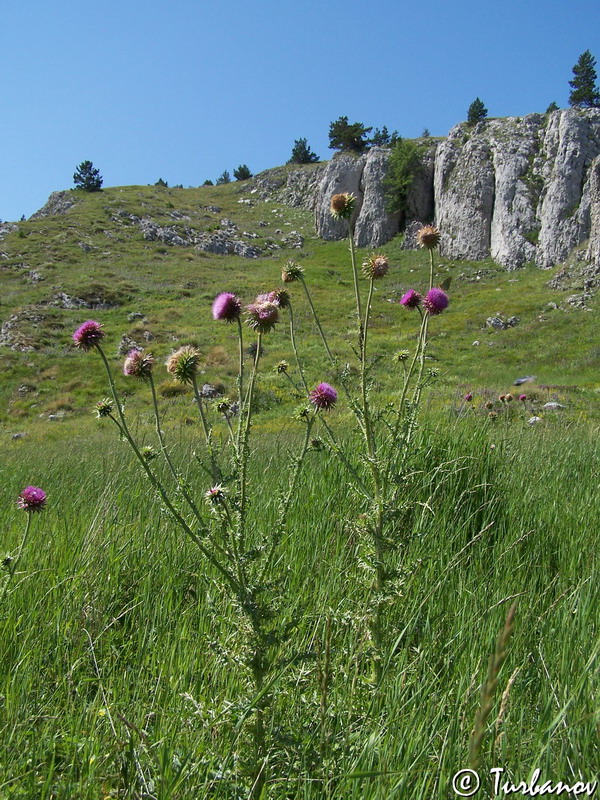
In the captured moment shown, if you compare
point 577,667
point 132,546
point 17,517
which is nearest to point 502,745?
point 577,667

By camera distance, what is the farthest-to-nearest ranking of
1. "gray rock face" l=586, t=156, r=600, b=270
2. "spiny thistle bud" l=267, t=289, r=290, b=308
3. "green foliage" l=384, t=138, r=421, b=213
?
"green foliage" l=384, t=138, r=421, b=213, "gray rock face" l=586, t=156, r=600, b=270, "spiny thistle bud" l=267, t=289, r=290, b=308

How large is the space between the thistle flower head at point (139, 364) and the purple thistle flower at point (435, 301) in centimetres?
141

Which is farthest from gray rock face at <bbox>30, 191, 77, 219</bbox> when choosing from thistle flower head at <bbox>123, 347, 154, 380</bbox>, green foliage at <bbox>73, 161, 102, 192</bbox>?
thistle flower head at <bbox>123, 347, 154, 380</bbox>

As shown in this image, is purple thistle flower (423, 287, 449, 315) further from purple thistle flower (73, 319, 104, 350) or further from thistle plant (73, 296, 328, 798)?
purple thistle flower (73, 319, 104, 350)

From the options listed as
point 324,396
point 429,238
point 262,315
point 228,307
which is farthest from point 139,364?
point 429,238

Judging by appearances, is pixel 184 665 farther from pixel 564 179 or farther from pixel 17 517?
pixel 564 179

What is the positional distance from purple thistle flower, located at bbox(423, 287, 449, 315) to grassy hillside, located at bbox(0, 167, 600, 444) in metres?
2.57

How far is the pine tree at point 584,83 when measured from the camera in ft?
214

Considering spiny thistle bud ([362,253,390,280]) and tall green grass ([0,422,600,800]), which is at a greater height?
spiny thistle bud ([362,253,390,280])

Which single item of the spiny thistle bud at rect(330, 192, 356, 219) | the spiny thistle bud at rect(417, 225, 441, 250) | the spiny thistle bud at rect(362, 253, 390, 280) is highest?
the spiny thistle bud at rect(330, 192, 356, 219)

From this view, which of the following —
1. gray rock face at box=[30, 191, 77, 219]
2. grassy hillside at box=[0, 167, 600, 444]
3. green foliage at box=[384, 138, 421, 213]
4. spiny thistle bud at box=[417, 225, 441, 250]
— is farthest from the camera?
gray rock face at box=[30, 191, 77, 219]

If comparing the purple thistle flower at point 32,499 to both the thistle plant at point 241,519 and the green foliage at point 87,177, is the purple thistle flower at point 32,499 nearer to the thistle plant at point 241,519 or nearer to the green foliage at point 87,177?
the thistle plant at point 241,519

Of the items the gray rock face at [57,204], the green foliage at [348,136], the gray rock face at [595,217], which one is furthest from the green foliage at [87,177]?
the gray rock face at [595,217]

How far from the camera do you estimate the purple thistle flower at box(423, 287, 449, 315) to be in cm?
272
